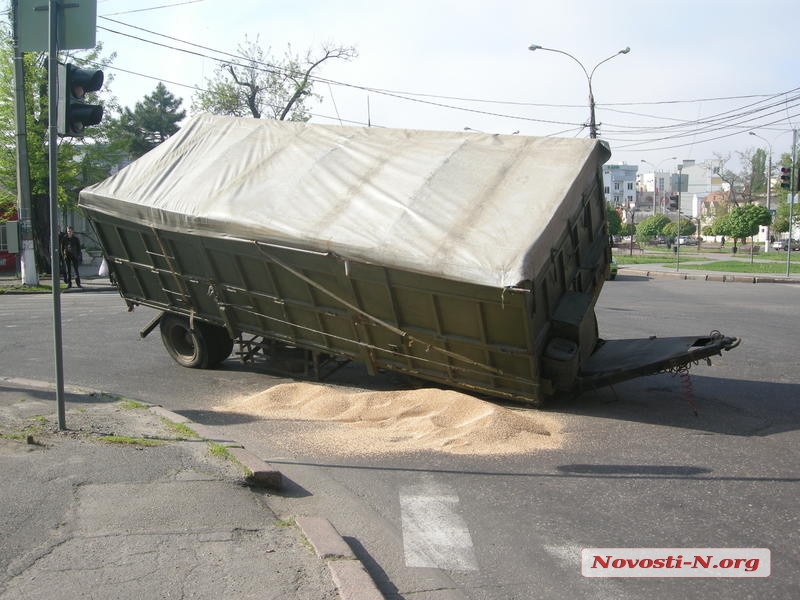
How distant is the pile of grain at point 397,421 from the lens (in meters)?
6.97

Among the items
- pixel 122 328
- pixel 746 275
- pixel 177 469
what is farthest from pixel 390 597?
pixel 746 275

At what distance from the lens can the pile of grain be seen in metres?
6.97

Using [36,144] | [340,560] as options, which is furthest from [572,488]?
[36,144]

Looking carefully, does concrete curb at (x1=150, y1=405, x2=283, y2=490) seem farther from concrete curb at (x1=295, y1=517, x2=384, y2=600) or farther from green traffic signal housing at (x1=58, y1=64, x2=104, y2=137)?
green traffic signal housing at (x1=58, y1=64, x2=104, y2=137)

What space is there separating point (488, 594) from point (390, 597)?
0.52 m

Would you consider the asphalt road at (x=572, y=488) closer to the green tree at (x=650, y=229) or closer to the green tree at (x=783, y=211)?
the green tree at (x=783, y=211)

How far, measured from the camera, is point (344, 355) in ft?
29.6

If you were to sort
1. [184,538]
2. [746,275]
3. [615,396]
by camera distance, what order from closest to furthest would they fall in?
[184,538]
[615,396]
[746,275]

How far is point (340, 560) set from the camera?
4305mm

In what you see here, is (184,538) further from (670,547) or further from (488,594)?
(670,547)
